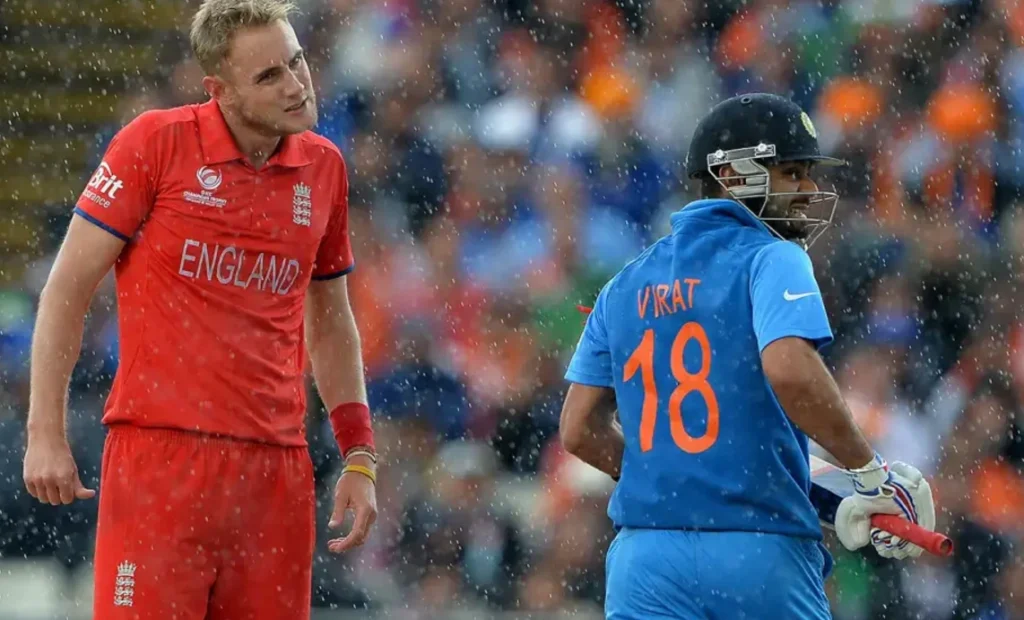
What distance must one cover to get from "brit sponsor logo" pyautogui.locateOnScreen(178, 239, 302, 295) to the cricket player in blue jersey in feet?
2.92

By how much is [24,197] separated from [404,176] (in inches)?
92.9

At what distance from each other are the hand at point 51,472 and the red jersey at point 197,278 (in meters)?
0.18

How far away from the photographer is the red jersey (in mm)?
4207

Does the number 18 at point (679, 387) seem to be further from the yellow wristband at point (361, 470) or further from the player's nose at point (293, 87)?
the player's nose at point (293, 87)

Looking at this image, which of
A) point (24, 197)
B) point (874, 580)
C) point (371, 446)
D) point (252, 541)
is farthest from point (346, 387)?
point (24, 197)

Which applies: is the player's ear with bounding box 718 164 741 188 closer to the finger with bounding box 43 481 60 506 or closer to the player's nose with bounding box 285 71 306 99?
the player's nose with bounding box 285 71 306 99

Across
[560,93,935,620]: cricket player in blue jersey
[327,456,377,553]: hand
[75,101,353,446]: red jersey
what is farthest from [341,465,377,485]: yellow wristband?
[560,93,935,620]: cricket player in blue jersey

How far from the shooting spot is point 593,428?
14.7 feet

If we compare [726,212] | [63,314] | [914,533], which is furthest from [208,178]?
[914,533]

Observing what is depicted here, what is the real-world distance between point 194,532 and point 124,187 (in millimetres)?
883

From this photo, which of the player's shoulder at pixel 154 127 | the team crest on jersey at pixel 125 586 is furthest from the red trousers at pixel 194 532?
the player's shoulder at pixel 154 127

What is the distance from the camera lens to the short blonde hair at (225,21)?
4.46 meters

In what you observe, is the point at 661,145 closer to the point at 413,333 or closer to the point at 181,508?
the point at 413,333

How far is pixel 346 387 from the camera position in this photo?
4727 mm
